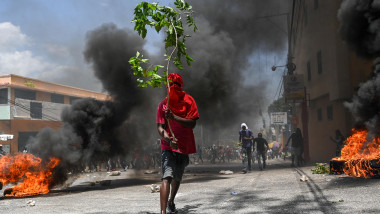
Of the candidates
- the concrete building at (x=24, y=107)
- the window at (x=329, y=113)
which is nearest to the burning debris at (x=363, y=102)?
the window at (x=329, y=113)

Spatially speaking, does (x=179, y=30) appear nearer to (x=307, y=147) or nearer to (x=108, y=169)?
(x=108, y=169)

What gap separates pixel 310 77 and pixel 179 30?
52.0 ft

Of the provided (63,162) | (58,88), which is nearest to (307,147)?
(63,162)

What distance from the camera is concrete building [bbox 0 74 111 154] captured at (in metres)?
Answer: 26.3

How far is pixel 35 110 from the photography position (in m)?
29.6

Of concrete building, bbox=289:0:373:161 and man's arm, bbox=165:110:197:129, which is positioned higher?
concrete building, bbox=289:0:373:161

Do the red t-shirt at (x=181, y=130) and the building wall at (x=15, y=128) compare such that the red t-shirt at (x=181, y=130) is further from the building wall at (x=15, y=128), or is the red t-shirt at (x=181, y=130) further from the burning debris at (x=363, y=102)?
the building wall at (x=15, y=128)

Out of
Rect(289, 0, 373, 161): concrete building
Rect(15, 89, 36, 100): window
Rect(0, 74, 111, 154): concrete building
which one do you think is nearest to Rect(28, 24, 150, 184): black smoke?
Rect(289, 0, 373, 161): concrete building

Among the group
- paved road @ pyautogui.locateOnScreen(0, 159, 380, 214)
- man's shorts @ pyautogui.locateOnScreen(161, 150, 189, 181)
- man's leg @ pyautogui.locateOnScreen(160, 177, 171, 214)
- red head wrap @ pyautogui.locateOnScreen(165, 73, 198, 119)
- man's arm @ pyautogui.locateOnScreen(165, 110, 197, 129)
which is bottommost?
paved road @ pyautogui.locateOnScreen(0, 159, 380, 214)

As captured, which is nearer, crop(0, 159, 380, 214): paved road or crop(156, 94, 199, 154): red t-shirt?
crop(156, 94, 199, 154): red t-shirt

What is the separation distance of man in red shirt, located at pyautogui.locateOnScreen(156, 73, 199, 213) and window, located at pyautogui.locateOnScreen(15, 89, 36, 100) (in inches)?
1083

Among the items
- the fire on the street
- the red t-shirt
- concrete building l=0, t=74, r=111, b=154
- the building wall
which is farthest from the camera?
concrete building l=0, t=74, r=111, b=154

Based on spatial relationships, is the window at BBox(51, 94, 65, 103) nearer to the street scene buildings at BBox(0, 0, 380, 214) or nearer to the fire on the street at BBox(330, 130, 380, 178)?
the street scene buildings at BBox(0, 0, 380, 214)

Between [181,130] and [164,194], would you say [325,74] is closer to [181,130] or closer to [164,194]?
[181,130]
